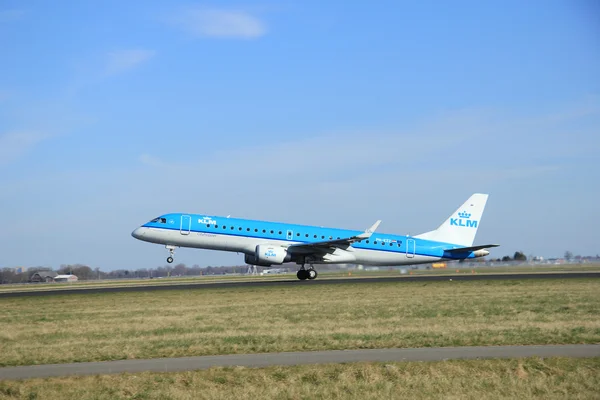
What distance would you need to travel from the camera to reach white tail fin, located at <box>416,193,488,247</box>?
51469 mm

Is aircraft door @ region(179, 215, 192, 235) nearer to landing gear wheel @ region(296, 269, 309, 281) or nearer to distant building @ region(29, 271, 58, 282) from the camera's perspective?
landing gear wheel @ region(296, 269, 309, 281)

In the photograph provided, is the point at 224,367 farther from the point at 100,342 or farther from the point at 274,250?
the point at 274,250

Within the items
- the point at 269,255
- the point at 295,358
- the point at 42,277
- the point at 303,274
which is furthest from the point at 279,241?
the point at 42,277

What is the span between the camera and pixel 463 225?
52.1 metres

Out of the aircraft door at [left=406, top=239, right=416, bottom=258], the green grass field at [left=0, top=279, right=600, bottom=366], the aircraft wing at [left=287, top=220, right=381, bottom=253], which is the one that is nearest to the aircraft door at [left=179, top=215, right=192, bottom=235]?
the aircraft wing at [left=287, top=220, right=381, bottom=253]

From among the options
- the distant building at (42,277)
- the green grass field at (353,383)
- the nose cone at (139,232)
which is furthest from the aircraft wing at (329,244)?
the distant building at (42,277)

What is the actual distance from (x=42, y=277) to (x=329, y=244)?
285 ft

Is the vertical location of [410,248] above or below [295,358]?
above

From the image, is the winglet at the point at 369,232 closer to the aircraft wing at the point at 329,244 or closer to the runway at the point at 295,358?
the aircraft wing at the point at 329,244

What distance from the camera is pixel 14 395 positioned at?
41.6 ft

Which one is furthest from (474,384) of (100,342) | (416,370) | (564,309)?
(564,309)

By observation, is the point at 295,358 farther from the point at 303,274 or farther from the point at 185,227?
the point at 303,274

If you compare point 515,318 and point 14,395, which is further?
point 515,318

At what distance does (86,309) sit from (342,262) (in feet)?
72.0
